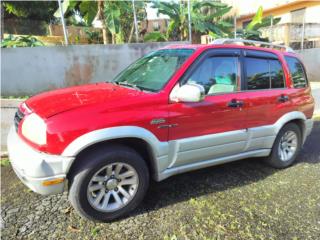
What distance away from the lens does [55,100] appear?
3170mm

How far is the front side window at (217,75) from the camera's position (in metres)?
3.56

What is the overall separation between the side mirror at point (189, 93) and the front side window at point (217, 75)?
10.9 inches

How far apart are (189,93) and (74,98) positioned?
49.3 inches

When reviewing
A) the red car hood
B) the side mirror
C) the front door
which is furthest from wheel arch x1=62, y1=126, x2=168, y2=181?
the side mirror

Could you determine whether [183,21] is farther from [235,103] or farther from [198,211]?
[198,211]

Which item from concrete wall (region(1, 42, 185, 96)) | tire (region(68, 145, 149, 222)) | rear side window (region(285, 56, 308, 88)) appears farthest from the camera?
concrete wall (region(1, 42, 185, 96))

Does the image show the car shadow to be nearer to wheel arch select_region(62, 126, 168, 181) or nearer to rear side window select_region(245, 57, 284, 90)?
wheel arch select_region(62, 126, 168, 181)

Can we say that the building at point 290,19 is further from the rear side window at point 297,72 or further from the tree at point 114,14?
the rear side window at point 297,72

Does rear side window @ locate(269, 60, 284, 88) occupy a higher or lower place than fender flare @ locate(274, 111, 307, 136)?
higher

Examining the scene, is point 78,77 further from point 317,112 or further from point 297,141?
point 317,112

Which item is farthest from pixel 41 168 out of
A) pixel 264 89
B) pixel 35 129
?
pixel 264 89

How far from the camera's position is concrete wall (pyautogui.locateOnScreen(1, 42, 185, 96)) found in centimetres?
632

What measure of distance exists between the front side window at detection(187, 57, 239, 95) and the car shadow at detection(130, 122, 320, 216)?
1.29 metres

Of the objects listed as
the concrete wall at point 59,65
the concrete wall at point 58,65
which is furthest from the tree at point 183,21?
the concrete wall at point 58,65
